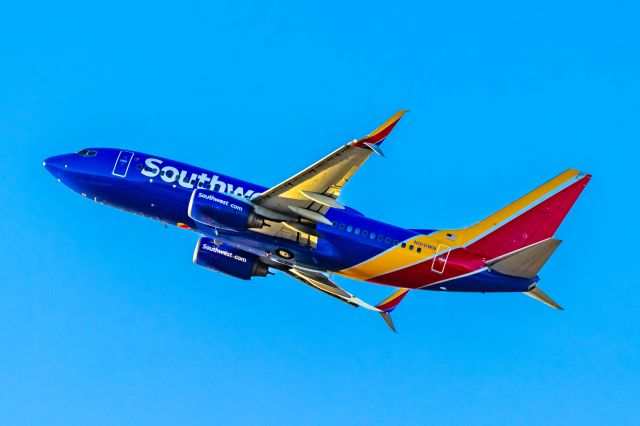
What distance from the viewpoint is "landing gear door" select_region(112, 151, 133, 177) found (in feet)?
193

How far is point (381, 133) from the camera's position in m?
49.3

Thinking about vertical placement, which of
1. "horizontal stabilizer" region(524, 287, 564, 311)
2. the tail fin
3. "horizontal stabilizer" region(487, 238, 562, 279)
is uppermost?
the tail fin

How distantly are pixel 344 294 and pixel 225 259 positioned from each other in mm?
8209

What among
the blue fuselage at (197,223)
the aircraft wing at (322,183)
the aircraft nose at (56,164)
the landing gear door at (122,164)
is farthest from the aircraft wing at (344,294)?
the aircraft nose at (56,164)

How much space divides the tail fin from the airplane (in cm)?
6

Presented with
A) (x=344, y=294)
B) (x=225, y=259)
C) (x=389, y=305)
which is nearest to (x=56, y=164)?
(x=225, y=259)

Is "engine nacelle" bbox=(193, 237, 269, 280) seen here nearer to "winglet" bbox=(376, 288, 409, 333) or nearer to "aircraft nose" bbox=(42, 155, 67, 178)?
"winglet" bbox=(376, 288, 409, 333)

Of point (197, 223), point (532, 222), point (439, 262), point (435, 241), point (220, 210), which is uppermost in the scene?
point (532, 222)

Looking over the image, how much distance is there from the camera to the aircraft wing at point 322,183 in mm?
49562

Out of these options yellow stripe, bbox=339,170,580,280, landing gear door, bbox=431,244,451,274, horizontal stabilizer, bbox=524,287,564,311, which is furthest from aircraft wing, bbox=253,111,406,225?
horizontal stabilizer, bbox=524,287,564,311

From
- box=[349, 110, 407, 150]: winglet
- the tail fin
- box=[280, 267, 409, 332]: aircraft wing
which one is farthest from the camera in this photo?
box=[280, 267, 409, 332]: aircraft wing

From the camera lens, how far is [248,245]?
59.2 m

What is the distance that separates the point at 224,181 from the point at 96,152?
28.2ft

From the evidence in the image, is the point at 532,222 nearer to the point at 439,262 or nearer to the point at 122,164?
the point at 439,262
